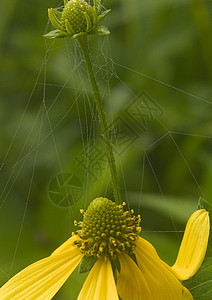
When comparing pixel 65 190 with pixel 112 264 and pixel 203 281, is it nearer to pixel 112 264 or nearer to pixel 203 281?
pixel 112 264

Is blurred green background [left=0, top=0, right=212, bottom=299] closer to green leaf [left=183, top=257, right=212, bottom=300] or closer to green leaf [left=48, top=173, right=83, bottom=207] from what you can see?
green leaf [left=48, top=173, right=83, bottom=207]

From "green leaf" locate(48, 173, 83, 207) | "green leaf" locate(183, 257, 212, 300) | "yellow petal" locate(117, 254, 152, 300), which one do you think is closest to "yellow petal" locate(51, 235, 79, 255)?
"yellow petal" locate(117, 254, 152, 300)

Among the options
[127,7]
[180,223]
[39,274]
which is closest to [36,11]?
[127,7]

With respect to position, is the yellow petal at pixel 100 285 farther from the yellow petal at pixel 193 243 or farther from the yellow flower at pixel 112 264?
the yellow petal at pixel 193 243

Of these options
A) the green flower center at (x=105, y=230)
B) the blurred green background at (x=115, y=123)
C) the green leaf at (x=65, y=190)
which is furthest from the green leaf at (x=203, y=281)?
the green leaf at (x=65, y=190)

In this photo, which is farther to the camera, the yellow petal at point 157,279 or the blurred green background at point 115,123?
the blurred green background at point 115,123

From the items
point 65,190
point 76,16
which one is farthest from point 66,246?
point 65,190
